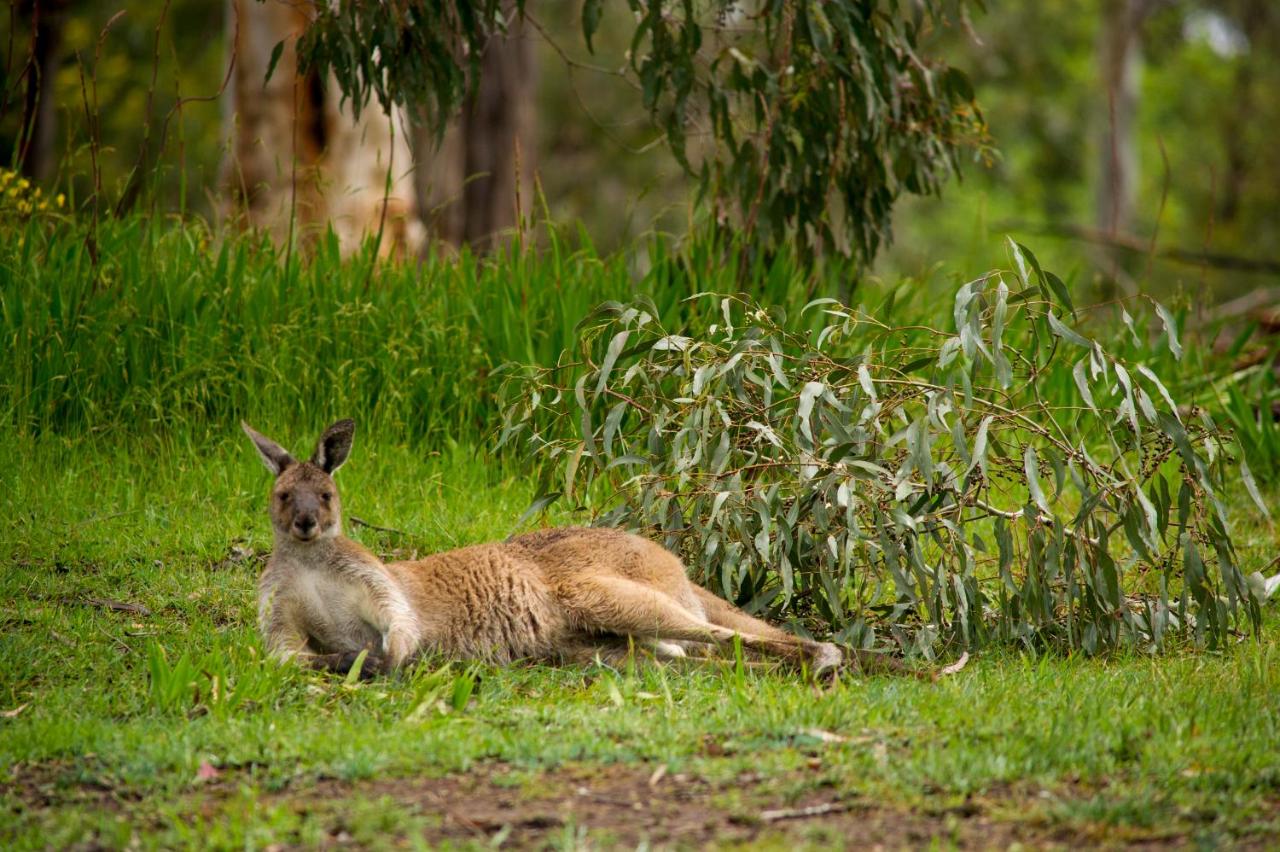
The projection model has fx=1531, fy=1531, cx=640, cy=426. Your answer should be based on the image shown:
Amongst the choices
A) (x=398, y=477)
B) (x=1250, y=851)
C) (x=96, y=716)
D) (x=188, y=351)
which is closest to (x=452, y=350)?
(x=398, y=477)

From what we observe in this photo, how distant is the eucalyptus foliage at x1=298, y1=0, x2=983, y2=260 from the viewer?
8.14m

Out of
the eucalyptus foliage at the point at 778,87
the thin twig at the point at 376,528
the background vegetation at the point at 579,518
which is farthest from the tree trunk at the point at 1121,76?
the thin twig at the point at 376,528

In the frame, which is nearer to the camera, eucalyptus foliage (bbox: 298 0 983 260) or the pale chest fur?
the pale chest fur

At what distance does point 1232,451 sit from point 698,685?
524 centimetres

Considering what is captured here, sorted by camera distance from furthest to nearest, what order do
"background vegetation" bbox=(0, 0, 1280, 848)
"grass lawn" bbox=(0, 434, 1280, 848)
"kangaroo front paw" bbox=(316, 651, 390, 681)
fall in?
"kangaroo front paw" bbox=(316, 651, 390, 681) < "background vegetation" bbox=(0, 0, 1280, 848) < "grass lawn" bbox=(0, 434, 1280, 848)

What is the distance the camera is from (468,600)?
5.61 metres

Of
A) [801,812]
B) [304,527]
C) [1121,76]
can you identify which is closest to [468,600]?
[304,527]

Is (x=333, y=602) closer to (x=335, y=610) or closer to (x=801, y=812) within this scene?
(x=335, y=610)

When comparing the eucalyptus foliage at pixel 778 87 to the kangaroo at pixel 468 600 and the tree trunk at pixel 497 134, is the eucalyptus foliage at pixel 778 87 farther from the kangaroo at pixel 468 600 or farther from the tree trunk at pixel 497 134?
the tree trunk at pixel 497 134

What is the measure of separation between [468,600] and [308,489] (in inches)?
27.8

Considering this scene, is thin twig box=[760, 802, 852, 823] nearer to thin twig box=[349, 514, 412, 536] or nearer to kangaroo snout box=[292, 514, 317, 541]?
kangaroo snout box=[292, 514, 317, 541]

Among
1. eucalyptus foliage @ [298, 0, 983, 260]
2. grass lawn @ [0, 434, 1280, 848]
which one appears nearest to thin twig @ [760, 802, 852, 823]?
grass lawn @ [0, 434, 1280, 848]

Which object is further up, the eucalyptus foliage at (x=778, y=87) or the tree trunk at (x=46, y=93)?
the tree trunk at (x=46, y=93)

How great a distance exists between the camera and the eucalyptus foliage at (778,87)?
814 cm
